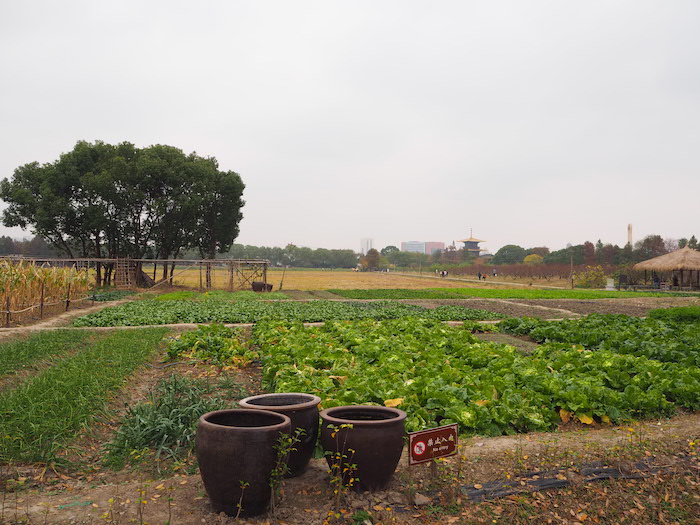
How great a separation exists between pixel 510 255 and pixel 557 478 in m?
117

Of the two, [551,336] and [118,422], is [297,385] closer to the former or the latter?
[118,422]

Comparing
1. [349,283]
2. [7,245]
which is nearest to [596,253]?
[349,283]

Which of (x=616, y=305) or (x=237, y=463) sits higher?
(x=237, y=463)

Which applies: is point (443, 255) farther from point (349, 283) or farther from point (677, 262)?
point (677, 262)

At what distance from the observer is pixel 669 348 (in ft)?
36.6

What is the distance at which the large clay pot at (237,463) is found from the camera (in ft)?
13.0

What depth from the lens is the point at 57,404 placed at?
654 cm

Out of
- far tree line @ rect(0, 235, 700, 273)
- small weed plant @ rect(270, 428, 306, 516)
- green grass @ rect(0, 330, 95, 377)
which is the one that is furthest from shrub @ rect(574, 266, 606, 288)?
small weed plant @ rect(270, 428, 306, 516)

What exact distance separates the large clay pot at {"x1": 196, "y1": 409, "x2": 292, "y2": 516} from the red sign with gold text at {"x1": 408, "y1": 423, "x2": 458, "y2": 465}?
3.76ft

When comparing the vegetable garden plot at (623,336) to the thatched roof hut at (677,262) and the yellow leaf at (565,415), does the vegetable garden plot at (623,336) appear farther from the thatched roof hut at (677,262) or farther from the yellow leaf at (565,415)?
the thatched roof hut at (677,262)

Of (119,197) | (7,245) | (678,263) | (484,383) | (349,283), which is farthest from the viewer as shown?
(7,245)

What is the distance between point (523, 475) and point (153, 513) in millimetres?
3436

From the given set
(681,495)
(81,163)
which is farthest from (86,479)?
(81,163)

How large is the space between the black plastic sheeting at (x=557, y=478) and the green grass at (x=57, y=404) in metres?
4.33
